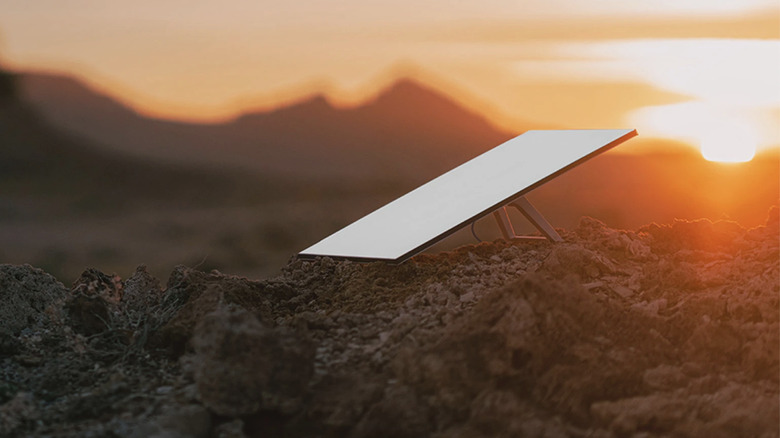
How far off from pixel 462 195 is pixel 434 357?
260 cm

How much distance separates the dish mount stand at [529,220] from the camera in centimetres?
672

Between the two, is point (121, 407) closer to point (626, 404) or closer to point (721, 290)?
point (626, 404)

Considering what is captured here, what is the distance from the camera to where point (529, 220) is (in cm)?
693

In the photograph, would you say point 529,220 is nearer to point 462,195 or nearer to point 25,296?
point 462,195

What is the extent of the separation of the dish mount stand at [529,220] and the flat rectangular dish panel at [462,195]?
222mm

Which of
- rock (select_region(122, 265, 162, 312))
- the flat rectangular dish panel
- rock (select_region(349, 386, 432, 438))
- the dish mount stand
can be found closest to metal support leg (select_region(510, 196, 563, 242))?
the dish mount stand

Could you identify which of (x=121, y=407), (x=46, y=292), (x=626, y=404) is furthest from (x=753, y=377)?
(x=46, y=292)

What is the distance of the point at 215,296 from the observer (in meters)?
5.75

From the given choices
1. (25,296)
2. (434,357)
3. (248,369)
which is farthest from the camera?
(25,296)

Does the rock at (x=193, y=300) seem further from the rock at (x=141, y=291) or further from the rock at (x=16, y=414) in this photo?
the rock at (x=16, y=414)

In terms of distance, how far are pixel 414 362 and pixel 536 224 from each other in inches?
110

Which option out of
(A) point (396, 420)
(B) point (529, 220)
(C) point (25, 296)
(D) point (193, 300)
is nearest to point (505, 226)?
(B) point (529, 220)

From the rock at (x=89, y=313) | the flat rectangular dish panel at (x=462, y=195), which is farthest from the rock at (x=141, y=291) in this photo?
the flat rectangular dish panel at (x=462, y=195)

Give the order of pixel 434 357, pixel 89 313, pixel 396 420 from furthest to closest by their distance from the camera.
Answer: pixel 89 313 → pixel 434 357 → pixel 396 420
